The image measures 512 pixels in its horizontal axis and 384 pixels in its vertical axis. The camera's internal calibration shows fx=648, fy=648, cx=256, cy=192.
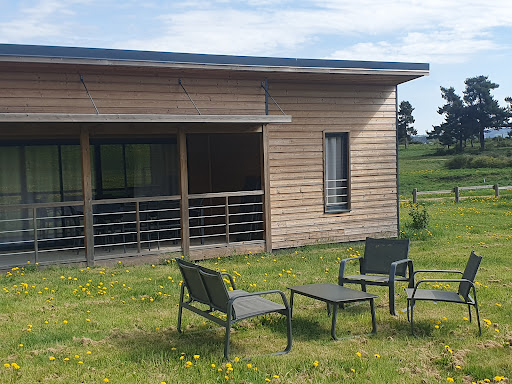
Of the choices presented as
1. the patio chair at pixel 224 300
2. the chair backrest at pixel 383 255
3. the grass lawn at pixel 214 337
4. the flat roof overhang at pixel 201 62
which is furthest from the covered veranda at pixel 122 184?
the patio chair at pixel 224 300

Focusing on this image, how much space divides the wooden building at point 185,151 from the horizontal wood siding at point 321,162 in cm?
3

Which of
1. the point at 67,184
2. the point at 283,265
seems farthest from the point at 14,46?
the point at 283,265

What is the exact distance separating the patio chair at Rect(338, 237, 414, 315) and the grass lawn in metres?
0.38

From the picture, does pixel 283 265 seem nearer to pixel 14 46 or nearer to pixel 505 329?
pixel 505 329

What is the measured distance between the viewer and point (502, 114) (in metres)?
67.4

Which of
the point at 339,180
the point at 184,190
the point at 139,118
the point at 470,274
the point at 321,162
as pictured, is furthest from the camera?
the point at 339,180

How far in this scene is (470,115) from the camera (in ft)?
228

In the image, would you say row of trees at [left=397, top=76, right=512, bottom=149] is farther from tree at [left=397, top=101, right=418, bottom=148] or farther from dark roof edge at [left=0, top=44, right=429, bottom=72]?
dark roof edge at [left=0, top=44, right=429, bottom=72]

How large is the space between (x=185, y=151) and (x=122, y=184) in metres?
2.58

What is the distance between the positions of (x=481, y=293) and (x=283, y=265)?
11.9 ft

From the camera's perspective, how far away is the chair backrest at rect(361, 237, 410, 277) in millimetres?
8258

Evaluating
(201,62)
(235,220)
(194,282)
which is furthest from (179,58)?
(194,282)

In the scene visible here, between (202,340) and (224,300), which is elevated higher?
(224,300)

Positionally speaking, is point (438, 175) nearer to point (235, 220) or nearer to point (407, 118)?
point (235, 220)
